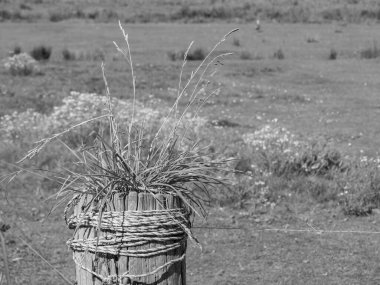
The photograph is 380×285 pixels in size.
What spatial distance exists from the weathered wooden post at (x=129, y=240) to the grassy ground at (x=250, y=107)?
110cm

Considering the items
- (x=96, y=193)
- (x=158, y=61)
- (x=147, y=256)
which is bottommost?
(x=158, y=61)

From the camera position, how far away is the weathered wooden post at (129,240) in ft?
8.11

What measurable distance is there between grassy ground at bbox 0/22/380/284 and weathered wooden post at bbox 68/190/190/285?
1097 millimetres

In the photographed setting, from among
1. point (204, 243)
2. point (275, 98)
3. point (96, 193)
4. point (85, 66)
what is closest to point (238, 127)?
point (275, 98)

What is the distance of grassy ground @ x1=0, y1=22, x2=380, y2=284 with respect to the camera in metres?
6.64

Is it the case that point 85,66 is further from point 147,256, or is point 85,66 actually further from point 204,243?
point 147,256

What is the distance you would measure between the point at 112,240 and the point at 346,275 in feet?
14.0

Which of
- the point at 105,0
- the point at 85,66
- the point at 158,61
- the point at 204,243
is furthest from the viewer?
the point at 105,0

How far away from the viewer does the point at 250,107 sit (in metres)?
15.5

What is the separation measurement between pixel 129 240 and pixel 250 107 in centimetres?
1315

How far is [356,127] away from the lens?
13.5 metres

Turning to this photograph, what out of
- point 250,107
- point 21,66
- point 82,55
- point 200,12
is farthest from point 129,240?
point 200,12

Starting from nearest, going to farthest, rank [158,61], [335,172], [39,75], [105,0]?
[335,172]
[39,75]
[158,61]
[105,0]

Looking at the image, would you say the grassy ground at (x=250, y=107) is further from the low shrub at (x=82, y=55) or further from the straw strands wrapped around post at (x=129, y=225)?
the straw strands wrapped around post at (x=129, y=225)
